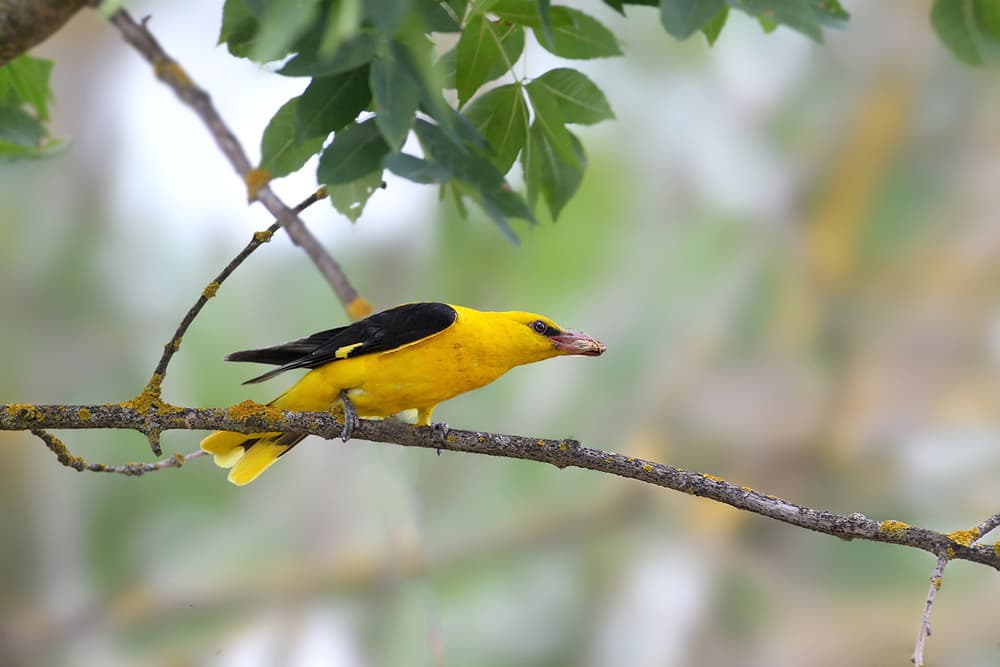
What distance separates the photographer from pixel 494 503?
410 cm

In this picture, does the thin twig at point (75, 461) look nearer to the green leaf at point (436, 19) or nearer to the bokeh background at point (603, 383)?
the green leaf at point (436, 19)

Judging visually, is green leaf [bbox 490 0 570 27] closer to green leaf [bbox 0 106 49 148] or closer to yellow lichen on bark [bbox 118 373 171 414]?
yellow lichen on bark [bbox 118 373 171 414]

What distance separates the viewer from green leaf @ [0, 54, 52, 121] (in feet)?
5.58

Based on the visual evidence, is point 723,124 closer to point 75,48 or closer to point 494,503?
point 494,503

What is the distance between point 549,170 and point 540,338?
60cm

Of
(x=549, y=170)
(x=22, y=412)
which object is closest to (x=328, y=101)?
(x=549, y=170)

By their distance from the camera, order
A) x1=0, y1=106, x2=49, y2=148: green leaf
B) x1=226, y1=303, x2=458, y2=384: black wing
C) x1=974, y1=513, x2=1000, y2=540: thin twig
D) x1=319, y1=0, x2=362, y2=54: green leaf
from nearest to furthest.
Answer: x1=319, y1=0, x2=362, y2=54: green leaf
x1=974, y1=513, x2=1000, y2=540: thin twig
x1=0, y1=106, x2=49, y2=148: green leaf
x1=226, y1=303, x2=458, y2=384: black wing

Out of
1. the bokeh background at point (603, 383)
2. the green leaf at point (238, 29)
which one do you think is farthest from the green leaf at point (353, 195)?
the bokeh background at point (603, 383)

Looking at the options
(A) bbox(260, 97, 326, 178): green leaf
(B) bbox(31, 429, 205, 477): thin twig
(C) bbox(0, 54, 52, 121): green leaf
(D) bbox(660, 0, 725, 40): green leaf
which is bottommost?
(B) bbox(31, 429, 205, 477): thin twig

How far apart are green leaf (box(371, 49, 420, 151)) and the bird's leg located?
91cm

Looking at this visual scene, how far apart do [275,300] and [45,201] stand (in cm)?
117

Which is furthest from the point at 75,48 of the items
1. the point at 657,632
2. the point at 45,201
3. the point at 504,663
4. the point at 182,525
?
the point at 657,632

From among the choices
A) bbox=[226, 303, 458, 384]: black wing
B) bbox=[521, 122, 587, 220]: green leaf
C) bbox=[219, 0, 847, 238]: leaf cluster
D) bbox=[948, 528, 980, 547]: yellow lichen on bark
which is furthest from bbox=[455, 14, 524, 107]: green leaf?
bbox=[948, 528, 980, 547]: yellow lichen on bark

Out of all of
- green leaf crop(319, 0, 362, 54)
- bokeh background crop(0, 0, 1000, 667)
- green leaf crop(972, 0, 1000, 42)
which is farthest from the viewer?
bokeh background crop(0, 0, 1000, 667)
